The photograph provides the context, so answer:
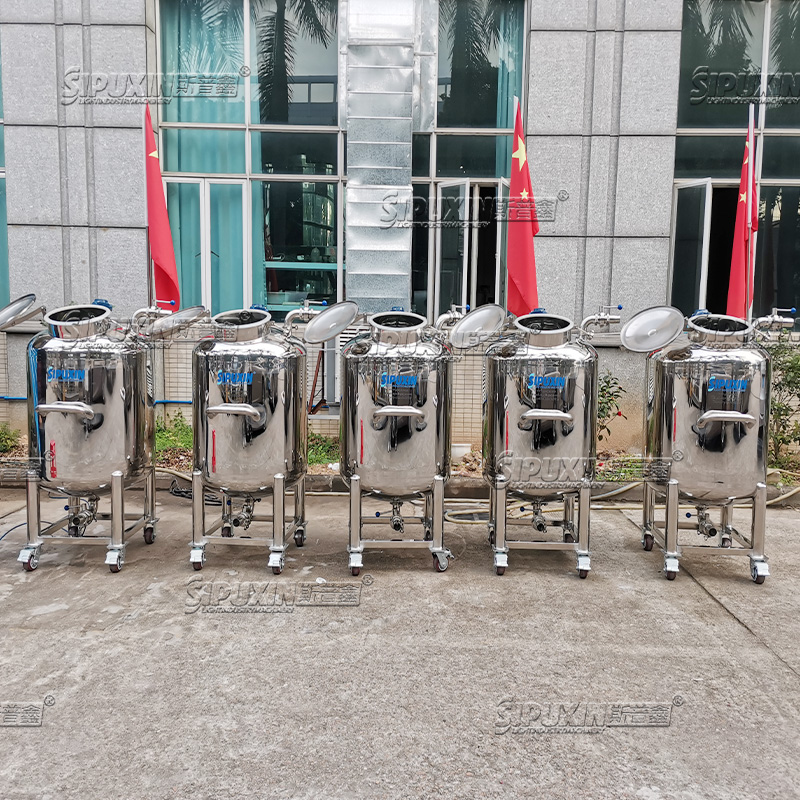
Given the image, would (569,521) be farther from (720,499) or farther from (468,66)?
(468,66)

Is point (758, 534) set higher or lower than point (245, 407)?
lower

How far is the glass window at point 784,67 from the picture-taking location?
780 centimetres

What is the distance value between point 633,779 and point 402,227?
18.9ft

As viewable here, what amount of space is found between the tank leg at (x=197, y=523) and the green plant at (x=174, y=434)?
2.55m

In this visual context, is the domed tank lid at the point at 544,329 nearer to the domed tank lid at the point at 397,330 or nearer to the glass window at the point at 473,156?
the domed tank lid at the point at 397,330

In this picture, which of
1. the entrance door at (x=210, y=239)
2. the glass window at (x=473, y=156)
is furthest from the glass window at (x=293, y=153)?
the glass window at (x=473, y=156)

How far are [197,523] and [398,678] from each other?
1963mm

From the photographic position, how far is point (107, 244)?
755cm

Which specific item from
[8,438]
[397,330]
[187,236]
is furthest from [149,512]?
[187,236]

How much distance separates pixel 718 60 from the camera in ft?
25.6

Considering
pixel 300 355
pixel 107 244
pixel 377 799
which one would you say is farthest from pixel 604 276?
pixel 377 799

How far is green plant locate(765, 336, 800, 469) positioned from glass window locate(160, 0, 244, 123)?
19.7ft

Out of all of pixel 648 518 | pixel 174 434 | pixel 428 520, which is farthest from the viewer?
pixel 174 434

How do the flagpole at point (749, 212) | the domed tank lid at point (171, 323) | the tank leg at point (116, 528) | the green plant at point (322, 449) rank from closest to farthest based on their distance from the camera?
the tank leg at point (116, 528), the domed tank lid at point (171, 323), the flagpole at point (749, 212), the green plant at point (322, 449)
